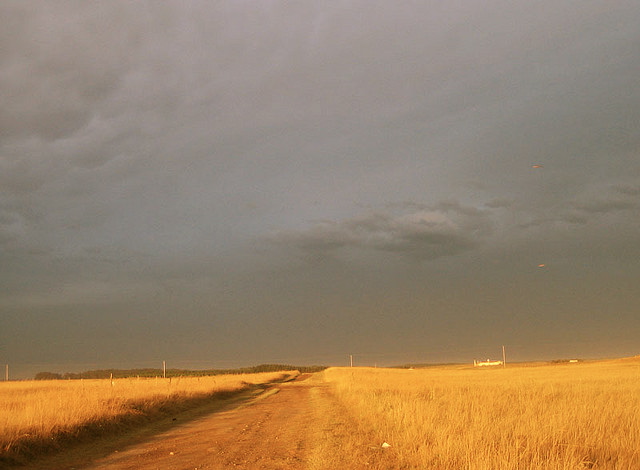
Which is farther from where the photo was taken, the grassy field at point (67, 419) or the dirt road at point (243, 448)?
the grassy field at point (67, 419)

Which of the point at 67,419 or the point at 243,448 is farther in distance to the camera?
the point at 67,419

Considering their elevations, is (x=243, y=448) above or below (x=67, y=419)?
below

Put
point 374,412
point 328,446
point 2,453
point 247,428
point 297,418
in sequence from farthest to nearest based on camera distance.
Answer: point 297,418
point 374,412
point 247,428
point 328,446
point 2,453

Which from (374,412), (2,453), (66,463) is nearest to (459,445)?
(374,412)

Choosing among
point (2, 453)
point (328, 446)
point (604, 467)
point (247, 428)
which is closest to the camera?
point (604, 467)

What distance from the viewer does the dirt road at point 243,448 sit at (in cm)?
1073

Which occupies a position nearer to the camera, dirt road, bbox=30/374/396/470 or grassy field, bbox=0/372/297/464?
dirt road, bbox=30/374/396/470

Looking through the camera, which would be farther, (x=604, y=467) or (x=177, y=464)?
(x=177, y=464)

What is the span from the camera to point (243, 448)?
12.5 metres

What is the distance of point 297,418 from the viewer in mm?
19391

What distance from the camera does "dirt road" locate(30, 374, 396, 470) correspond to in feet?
35.2

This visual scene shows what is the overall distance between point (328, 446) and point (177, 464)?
3.78 metres

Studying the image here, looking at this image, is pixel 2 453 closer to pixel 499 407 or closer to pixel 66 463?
pixel 66 463

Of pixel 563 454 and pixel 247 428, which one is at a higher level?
pixel 563 454
